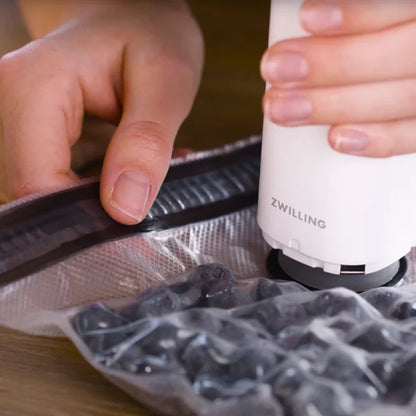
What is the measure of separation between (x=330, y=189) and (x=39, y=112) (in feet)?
0.76

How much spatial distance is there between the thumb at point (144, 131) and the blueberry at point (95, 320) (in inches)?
3.7

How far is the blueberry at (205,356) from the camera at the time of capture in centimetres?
30

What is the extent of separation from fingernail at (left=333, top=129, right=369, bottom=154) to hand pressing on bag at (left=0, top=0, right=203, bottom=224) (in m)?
0.13

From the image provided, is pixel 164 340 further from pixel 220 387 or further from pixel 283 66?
pixel 283 66

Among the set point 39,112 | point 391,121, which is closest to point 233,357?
point 391,121

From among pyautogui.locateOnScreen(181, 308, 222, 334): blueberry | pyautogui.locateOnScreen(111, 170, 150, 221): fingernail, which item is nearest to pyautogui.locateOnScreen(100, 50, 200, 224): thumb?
pyautogui.locateOnScreen(111, 170, 150, 221): fingernail

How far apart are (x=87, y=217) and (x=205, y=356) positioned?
0.14 metres

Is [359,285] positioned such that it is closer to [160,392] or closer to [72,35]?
[160,392]

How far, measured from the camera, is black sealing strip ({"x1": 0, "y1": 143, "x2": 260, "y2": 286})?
0.38 m

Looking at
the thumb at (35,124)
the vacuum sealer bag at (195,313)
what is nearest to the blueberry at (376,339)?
the vacuum sealer bag at (195,313)

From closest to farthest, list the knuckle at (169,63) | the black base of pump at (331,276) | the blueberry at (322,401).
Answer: the blueberry at (322,401), the black base of pump at (331,276), the knuckle at (169,63)

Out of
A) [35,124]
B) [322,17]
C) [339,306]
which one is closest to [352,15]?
[322,17]

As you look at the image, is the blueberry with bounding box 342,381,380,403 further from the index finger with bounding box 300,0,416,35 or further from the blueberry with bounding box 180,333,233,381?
the index finger with bounding box 300,0,416,35

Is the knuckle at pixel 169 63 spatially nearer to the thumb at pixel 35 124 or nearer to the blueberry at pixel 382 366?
the thumb at pixel 35 124
